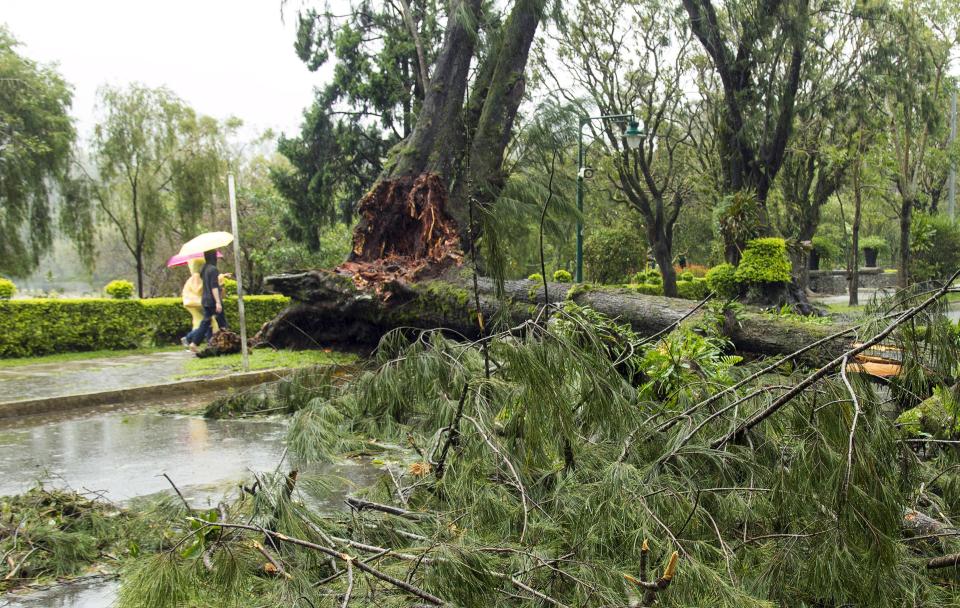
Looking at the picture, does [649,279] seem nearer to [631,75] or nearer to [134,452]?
[631,75]

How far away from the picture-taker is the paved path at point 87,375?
9.83 m

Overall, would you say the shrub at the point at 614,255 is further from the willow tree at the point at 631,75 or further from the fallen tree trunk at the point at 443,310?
the fallen tree trunk at the point at 443,310

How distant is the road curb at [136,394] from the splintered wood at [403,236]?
242 centimetres

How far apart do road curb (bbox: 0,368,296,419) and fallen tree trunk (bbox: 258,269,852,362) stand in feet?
3.50

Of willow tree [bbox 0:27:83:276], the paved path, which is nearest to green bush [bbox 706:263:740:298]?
the paved path

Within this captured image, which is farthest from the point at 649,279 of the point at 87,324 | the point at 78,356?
the point at 78,356

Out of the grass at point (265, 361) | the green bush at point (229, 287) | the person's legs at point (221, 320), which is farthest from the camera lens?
the green bush at point (229, 287)

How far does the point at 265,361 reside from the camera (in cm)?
1197

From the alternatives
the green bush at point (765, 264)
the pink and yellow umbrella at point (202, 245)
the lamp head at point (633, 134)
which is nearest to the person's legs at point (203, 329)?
the pink and yellow umbrella at point (202, 245)

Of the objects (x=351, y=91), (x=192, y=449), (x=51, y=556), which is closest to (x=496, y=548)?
(x=51, y=556)

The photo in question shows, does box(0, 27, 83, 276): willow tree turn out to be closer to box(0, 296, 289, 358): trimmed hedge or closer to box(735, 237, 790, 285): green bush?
box(0, 296, 289, 358): trimmed hedge

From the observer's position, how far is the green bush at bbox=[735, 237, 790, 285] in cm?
1706

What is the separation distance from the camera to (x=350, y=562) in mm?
2320

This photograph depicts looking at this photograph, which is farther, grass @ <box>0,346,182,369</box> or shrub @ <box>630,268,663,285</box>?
shrub @ <box>630,268,663,285</box>
